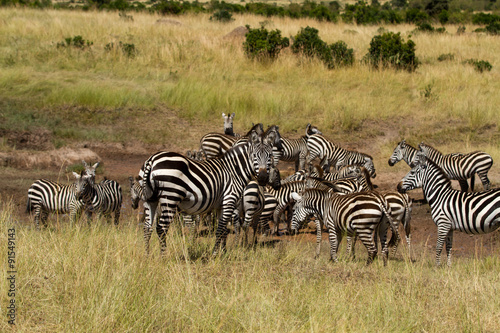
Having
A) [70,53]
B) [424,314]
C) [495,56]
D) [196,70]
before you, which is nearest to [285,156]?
[196,70]

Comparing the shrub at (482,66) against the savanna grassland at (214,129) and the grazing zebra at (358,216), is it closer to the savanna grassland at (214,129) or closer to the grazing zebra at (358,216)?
the savanna grassland at (214,129)

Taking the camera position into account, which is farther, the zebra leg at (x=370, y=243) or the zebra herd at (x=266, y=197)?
the zebra leg at (x=370, y=243)

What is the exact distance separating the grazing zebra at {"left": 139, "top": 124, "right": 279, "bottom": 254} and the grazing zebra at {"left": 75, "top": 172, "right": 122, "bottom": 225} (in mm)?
2402

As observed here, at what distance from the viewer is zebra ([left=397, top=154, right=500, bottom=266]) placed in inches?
323

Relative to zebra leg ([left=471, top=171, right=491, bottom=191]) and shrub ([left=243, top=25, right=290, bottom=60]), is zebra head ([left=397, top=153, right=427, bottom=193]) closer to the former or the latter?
zebra leg ([left=471, top=171, right=491, bottom=191])

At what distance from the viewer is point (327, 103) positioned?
62.2 ft

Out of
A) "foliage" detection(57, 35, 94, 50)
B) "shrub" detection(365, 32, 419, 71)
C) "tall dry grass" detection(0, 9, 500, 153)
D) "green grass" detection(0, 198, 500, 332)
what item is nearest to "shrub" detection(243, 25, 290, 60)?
"tall dry grass" detection(0, 9, 500, 153)

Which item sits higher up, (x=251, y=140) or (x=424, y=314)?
(x=251, y=140)

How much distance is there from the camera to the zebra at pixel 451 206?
8211 mm

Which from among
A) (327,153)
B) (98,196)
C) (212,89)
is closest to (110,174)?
(98,196)

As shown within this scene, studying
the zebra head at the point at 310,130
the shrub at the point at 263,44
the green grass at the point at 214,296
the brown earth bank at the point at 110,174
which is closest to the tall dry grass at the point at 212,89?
the shrub at the point at 263,44

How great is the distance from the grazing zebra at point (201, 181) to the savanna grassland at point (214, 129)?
375 mm

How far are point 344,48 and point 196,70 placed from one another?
6095 millimetres

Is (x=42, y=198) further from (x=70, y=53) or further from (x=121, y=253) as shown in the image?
(x=70, y=53)
